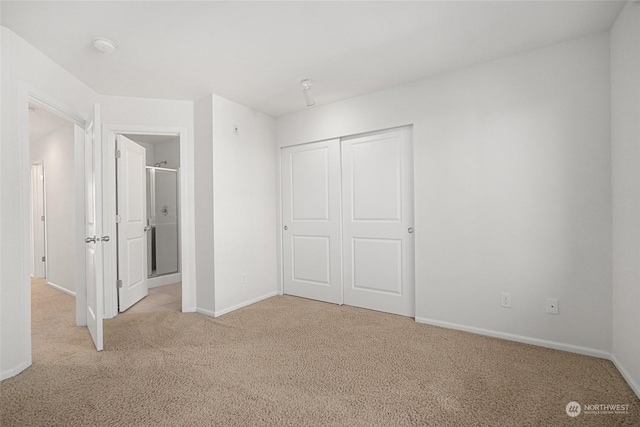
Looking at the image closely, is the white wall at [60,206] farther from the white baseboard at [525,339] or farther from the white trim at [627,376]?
the white trim at [627,376]

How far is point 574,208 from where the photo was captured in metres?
2.35

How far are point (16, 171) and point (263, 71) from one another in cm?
198

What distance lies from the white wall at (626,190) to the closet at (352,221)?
1521 mm

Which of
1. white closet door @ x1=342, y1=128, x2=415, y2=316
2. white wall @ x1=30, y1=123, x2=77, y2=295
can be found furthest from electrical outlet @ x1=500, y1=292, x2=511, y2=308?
white wall @ x1=30, y1=123, x2=77, y2=295

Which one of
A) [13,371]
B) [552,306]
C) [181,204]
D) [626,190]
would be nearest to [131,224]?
[181,204]

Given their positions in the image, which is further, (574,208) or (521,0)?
(574,208)

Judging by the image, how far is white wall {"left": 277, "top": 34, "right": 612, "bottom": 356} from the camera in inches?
90.4

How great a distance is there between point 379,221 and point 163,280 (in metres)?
3.63

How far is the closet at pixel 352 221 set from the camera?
3.28 metres

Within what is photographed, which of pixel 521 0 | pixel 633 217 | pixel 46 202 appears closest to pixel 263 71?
pixel 521 0

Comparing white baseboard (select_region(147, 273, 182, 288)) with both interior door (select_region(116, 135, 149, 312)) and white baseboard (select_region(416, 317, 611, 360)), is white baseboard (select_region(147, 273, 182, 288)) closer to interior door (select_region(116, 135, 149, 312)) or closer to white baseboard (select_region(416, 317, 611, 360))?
interior door (select_region(116, 135, 149, 312))

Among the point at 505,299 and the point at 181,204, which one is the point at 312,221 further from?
the point at 505,299

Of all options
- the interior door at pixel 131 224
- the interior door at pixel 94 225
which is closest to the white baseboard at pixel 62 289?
the interior door at pixel 131 224

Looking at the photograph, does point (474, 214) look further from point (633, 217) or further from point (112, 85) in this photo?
point (112, 85)
